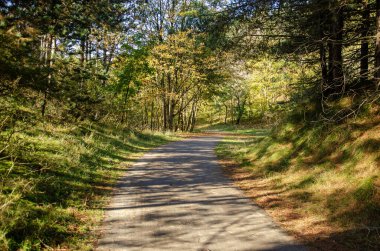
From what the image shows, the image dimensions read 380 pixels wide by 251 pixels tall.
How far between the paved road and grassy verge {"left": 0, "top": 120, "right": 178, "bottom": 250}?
47 cm

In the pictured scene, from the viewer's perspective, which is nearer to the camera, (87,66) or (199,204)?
(87,66)

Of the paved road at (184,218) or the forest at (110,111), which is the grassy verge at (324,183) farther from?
the paved road at (184,218)

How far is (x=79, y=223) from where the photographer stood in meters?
6.20

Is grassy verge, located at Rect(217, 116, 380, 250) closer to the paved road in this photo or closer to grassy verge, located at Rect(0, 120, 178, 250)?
the paved road

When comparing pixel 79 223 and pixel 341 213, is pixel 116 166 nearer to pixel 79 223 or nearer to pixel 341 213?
pixel 79 223

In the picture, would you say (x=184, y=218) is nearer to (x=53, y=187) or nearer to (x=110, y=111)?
(x=53, y=187)

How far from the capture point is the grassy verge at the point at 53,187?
514 centimetres

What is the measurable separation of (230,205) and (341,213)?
2.37m

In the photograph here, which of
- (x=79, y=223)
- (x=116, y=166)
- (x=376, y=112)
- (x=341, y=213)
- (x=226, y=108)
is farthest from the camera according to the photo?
(x=226, y=108)

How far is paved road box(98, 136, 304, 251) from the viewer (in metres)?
5.47

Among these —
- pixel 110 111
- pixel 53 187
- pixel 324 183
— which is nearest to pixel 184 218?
pixel 53 187

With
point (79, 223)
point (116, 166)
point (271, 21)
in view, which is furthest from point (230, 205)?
point (271, 21)

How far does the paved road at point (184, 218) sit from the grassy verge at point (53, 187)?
18.6 inches

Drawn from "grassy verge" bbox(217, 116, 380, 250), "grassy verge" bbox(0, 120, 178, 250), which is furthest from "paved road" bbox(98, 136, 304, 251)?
"grassy verge" bbox(217, 116, 380, 250)
